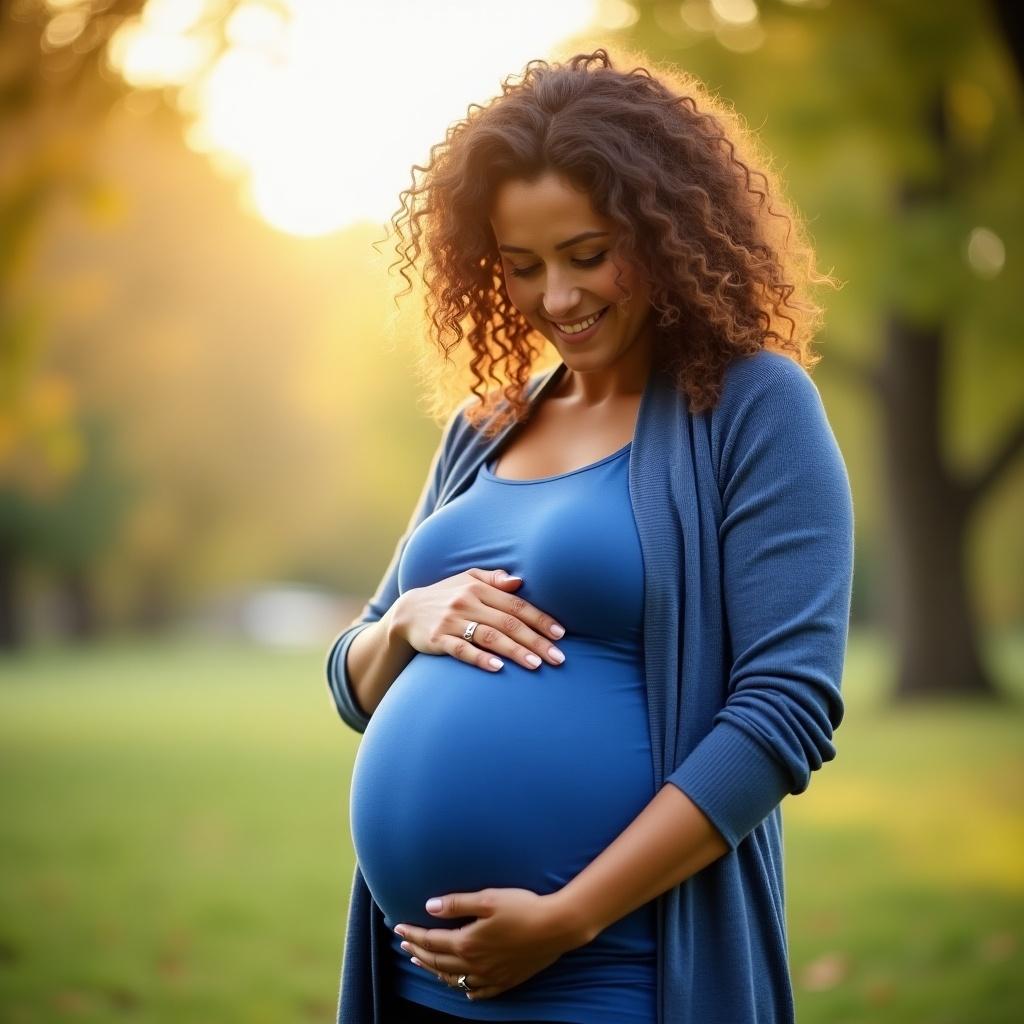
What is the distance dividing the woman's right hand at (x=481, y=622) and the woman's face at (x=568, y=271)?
0.43 metres

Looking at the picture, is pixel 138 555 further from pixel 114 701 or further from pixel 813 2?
pixel 813 2

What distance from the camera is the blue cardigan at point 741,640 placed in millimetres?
1875

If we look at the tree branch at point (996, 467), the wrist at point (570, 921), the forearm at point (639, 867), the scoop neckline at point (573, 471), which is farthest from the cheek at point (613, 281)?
the tree branch at point (996, 467)

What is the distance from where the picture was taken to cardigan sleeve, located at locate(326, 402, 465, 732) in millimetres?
2523

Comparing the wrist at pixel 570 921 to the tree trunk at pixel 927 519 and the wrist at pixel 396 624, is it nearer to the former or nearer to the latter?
the wrist at pixel 396 624

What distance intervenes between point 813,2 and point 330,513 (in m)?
28.5

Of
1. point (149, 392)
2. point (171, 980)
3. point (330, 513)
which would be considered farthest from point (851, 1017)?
point (330, 513)

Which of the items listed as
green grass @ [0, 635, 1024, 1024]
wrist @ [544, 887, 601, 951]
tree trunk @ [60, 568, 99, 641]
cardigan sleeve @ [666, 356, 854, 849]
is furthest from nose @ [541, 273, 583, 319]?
tree trunk @ [60, 568, 99, 641]

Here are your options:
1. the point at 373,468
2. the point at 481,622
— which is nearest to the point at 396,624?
the point at 481,622

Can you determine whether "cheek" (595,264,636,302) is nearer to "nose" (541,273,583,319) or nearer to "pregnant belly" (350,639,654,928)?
"nose" (541,273,583,319)

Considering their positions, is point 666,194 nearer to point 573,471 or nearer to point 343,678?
point 573,471

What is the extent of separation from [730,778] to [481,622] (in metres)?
0.49

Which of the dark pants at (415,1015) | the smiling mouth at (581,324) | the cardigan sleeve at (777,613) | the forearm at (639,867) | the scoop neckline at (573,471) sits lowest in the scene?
the dark pants at (415,1015)

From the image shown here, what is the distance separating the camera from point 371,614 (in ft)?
8.54
